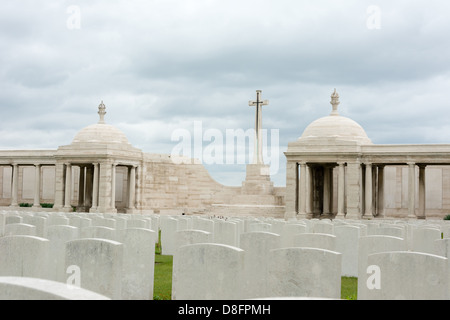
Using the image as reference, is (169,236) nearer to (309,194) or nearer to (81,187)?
(309,194)

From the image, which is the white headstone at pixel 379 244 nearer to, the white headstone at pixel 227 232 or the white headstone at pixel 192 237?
the white headstone at pixel 192 237

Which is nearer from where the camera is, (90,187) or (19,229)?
(19,229)

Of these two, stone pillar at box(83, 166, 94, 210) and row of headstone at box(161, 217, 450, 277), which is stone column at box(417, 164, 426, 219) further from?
stone pillar at box(83, 166, 94, 210)

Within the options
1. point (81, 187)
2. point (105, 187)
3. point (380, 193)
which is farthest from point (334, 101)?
point (81, 187)

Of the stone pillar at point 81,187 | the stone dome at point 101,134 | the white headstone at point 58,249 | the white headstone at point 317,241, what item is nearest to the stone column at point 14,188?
the stone pillar at point 81,187

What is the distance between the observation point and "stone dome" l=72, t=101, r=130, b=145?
162 ft

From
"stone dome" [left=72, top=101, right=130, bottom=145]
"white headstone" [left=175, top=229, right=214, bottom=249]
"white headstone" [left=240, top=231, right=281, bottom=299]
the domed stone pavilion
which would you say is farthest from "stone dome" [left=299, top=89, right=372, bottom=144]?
"white headstone" [left=240, top=231, right=281, bottom=299]

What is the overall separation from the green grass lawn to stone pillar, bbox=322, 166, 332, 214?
3028 centimetres

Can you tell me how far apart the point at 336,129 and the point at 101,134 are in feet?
69.7

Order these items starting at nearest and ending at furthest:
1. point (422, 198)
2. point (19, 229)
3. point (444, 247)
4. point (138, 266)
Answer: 1. point (138, 266)
2. point (444, 247)
3. point (19, 229)
4. point (422, 198)

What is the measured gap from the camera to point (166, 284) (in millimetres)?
11547
